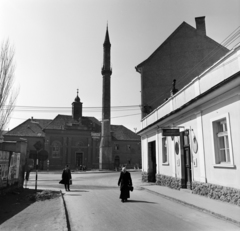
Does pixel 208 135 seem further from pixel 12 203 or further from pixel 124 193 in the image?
pixel 12 203

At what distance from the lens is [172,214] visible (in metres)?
7.59

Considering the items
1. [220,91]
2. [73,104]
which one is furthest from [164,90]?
[73,104]

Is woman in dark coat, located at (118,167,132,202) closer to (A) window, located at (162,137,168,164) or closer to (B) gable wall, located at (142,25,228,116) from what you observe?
(A) window, located at (162,137,168,164)

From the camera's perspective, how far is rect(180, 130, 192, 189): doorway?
12.8 metres

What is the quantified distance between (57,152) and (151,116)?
3664cm

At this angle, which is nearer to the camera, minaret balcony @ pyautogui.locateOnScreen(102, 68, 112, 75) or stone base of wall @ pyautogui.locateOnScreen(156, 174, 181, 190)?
stone base of wall @ pyautogui.locateOnScreen(156, 174, 181, 190)

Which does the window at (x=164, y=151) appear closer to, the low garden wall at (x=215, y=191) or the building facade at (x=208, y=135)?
the building facade at (x=208, y=135)

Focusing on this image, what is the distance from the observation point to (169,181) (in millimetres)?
14656

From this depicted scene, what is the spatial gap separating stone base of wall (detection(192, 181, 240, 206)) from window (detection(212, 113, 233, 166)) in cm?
102

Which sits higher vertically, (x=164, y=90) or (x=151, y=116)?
(x=164, y=90)

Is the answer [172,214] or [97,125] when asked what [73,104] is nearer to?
[97,125]

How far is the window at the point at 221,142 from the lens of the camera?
376 inches

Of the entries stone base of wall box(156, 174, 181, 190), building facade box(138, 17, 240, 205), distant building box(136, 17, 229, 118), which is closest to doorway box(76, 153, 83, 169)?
distant building box(136, 17, 229, 118)

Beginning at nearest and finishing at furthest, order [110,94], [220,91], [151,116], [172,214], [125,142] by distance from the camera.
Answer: [172,214], [220,91], [151,116], [110,94], [125,142]
